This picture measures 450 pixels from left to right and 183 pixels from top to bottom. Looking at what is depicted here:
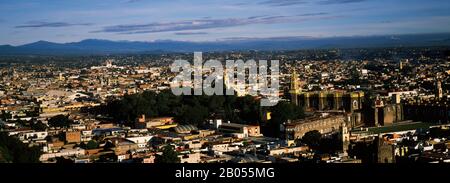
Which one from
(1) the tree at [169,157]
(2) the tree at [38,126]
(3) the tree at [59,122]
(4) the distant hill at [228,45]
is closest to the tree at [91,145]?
(1) the tree at [169,157]

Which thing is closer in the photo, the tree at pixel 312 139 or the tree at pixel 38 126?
the tree at pixel 312 139

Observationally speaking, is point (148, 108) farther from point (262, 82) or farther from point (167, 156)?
point (262, 82)

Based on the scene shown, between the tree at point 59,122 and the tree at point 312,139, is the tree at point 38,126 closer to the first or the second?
the tree at point 59,122

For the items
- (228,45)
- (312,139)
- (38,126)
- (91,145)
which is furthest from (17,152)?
(228,45)

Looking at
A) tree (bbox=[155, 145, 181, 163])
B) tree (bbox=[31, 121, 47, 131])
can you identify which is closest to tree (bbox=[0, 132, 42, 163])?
tree (bbox=[155, 145, 181, 163])
